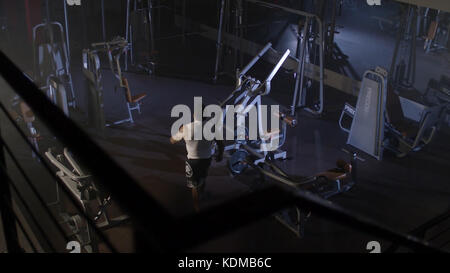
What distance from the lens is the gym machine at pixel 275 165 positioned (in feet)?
18.6

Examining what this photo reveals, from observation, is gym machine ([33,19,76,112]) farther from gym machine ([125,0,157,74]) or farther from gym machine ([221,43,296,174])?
gym machine ([221,43,296,174])

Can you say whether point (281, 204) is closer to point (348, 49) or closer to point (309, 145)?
point (309, 145)

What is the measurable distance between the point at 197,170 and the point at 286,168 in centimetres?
165

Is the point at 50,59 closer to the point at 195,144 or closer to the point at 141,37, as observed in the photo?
the point at 195,144

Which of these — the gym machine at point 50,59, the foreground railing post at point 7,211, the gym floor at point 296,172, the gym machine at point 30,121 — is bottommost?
the gym floor at point 296,172

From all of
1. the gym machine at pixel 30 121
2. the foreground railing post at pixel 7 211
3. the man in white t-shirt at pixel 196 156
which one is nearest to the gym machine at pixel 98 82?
the gym machine at pixel 30 121

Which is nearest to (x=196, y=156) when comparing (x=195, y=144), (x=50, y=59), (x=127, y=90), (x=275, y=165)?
(x=195, y=144)

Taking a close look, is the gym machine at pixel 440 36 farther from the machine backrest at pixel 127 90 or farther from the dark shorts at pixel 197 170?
the dark shorts at pixel 197 170

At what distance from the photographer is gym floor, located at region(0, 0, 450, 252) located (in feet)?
17.8

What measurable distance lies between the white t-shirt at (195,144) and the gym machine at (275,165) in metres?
0.78

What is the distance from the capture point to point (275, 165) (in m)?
6.20

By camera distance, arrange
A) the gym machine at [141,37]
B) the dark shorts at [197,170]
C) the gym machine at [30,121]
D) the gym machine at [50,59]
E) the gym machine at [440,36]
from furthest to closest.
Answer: the gym machine at [440,36] → the gym machine at [141,37] → the gym machine at [50,59] → the gym machine at [30,121] → the dark shorts at [197,170]
